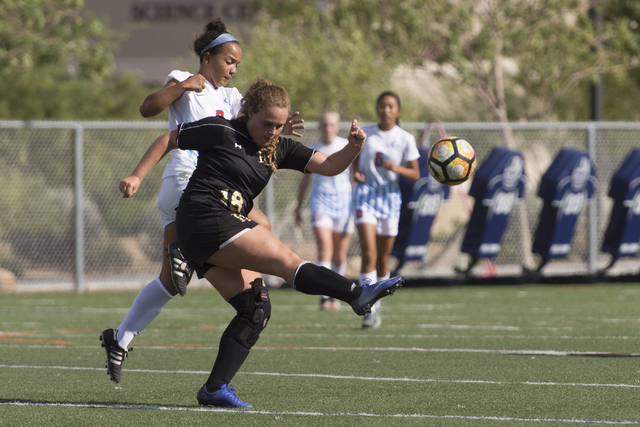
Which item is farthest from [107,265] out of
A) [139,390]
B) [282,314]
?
[139,390]

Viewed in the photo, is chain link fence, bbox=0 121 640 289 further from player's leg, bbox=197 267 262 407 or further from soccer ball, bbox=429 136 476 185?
player's leg, bbox=197 267 262 407

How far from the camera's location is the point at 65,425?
4.55m

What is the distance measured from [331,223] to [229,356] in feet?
21.4

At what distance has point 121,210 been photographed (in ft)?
50.4

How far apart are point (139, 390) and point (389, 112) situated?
450 centimetres

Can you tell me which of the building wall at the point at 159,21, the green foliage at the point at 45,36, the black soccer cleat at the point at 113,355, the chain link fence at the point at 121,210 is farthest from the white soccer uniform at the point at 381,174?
the building wall at the point at 159,21

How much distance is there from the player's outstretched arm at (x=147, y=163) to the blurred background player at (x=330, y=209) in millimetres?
6000

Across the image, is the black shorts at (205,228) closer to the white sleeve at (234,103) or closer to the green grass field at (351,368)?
the green grass field at (351,368)

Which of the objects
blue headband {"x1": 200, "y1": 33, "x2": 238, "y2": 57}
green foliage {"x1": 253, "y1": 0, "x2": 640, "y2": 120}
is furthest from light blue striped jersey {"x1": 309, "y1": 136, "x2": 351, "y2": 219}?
green foliage {"x1": 253, "y1": 0, "x2": 640, "y2": 120}

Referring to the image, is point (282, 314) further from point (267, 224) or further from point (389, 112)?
point (267, 224)

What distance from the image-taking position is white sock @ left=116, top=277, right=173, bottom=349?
5.53 m

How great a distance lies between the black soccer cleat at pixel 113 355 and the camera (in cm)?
543

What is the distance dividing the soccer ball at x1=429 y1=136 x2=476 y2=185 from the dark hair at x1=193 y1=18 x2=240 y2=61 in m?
2.11

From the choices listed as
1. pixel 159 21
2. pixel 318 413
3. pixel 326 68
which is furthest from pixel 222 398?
pixel 159 21
